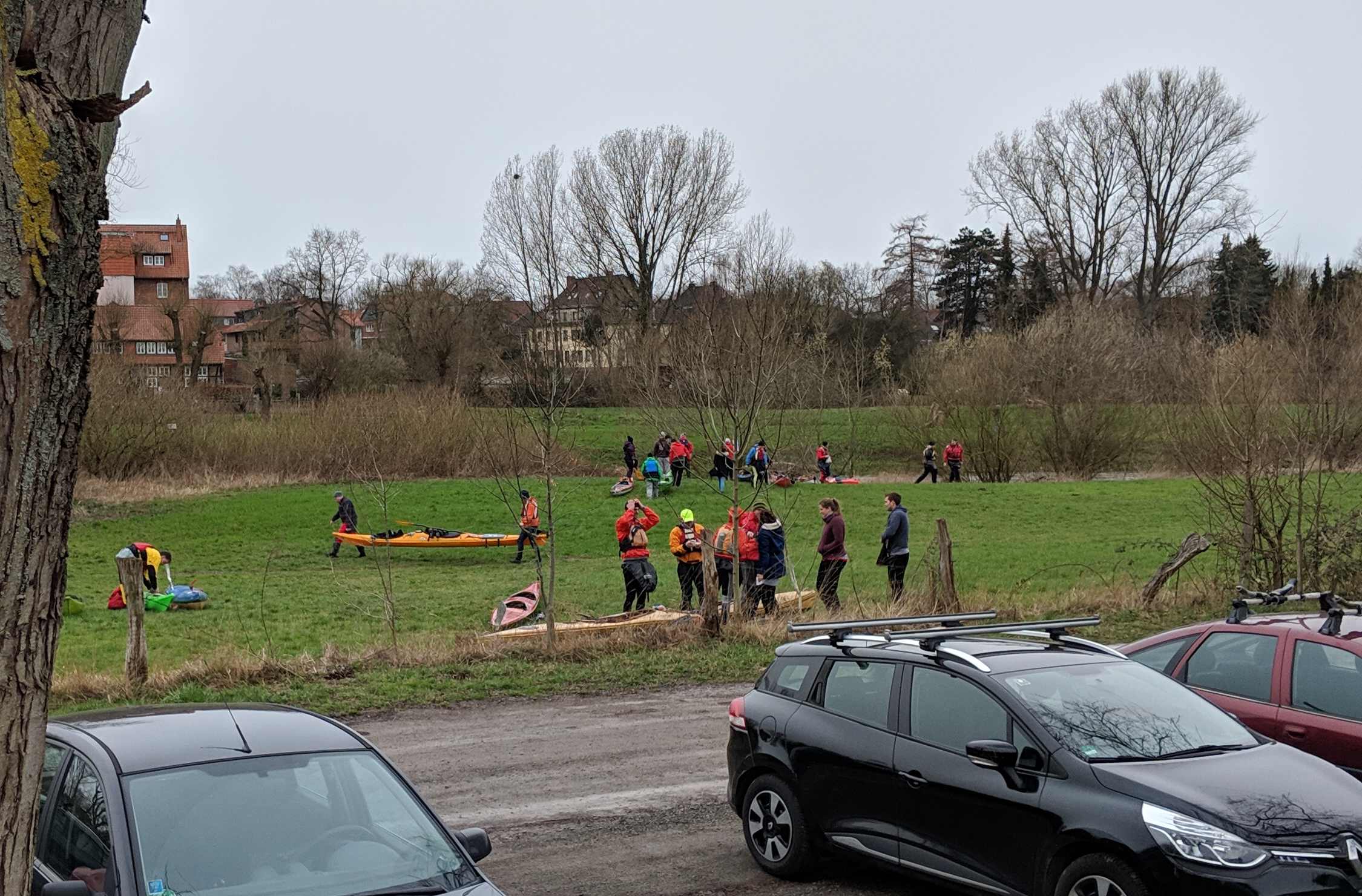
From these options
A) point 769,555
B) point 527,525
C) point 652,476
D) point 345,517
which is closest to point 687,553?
point 769,555

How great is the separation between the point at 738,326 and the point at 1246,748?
47.4 feet

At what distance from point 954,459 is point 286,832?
140 ft

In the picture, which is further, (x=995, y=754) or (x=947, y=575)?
(x=947, y=575)

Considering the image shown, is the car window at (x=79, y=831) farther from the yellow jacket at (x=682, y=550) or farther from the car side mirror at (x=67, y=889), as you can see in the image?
the yellow jacket at (x=682, y=550)

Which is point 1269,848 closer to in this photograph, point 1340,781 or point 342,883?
point 1340,781

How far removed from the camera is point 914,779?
6797 millimetres

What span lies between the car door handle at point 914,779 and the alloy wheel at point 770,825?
37.2 inches

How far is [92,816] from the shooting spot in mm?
4957

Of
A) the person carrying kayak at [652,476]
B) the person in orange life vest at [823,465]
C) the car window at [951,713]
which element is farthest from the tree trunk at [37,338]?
the person in orange life vest at [823,465]

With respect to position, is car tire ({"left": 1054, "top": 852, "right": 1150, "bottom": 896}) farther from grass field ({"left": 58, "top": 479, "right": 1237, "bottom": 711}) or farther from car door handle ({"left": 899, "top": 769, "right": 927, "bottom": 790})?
grass field ({"left": 58, "top": 479, "right": 1237, "bottom": 711})

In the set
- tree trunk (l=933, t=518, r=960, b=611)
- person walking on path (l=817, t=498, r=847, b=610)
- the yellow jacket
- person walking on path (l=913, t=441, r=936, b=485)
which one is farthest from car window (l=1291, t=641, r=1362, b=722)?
person walking on path (l=913, t=441, r=936, b=485)

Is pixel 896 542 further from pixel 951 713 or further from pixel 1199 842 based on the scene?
pixel 1199 842

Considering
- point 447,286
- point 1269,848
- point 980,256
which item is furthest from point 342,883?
point 980,256

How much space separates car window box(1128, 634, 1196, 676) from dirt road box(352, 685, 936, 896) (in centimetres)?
276
